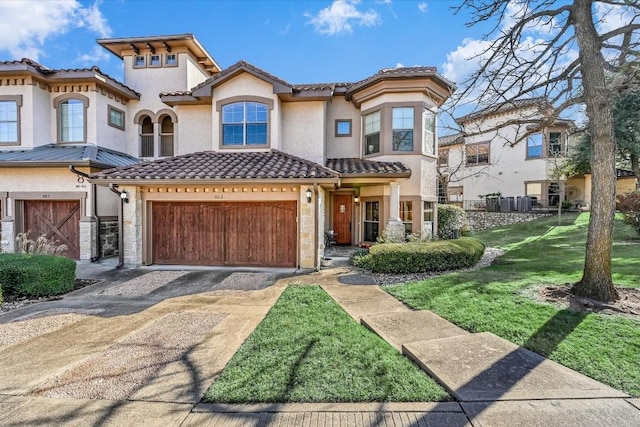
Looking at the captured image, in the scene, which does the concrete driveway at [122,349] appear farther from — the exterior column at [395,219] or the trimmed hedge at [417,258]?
the exterior column at [395,219]

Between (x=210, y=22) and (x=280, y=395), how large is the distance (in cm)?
1529

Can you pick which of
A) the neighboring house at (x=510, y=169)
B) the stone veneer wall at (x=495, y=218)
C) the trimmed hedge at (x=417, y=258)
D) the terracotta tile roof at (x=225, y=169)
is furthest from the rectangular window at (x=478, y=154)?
the terracotta tile roof at (x=225, y=169)

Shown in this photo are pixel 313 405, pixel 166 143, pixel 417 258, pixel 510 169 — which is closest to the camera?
pixel 313 405

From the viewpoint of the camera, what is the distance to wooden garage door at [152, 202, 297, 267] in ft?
35.2

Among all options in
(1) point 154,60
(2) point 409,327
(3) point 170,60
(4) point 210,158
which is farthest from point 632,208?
(1) point 154,60

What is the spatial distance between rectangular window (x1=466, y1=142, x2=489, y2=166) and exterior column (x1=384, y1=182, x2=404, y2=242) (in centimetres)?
1792

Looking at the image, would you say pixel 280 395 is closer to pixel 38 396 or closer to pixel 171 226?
pixel 38 396

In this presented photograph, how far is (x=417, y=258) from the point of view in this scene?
9.12 metres

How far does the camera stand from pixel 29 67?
477 inches

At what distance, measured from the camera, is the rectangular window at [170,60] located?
1478 cm

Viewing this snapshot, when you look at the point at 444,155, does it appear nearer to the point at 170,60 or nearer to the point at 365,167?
the point at 365,167

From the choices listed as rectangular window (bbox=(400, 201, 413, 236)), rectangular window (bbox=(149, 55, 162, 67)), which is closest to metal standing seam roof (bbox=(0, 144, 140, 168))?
rectangular window (bbox=(149, 55, 162, 67))

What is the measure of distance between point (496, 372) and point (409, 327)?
1.60 metres

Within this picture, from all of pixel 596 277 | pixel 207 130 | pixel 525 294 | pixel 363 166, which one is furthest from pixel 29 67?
pixel 596 277
